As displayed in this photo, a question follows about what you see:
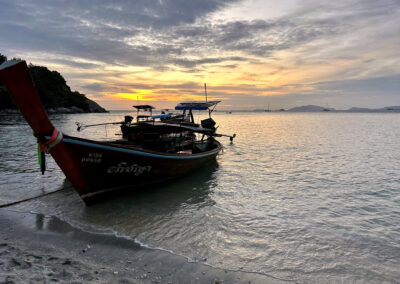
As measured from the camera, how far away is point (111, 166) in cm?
820

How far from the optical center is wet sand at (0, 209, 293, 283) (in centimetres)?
442

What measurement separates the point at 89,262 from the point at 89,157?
3520mm

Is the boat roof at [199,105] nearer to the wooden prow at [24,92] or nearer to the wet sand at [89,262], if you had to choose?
the wooden prow at [24,92]

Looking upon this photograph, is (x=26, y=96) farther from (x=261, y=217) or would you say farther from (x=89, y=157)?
(x=261, y=217)

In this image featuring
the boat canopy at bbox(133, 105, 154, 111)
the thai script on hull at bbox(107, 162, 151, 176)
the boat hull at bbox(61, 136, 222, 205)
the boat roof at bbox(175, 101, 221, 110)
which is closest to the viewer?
the boat hull at bbox(61, 136, 222, 205)

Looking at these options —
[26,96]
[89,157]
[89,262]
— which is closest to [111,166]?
[89,157]

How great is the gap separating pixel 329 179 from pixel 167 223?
32.5 ft

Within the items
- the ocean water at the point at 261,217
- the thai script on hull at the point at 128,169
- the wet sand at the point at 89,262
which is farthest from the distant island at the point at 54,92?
the wet sand at the point at 89,262

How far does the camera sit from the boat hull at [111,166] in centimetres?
745

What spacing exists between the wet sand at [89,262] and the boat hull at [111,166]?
1883 millimetres

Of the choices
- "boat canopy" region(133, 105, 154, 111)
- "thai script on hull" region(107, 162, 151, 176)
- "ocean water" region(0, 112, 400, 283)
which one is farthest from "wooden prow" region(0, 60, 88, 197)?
"boat canopy" region(133, 105, 154, 111)

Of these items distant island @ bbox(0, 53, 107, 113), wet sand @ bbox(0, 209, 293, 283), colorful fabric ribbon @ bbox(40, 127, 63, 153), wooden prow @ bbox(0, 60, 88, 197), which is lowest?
wet sand @ bbox(0, 209, 293, 283)

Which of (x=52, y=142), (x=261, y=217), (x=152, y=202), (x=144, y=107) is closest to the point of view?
(x=52, y=142)

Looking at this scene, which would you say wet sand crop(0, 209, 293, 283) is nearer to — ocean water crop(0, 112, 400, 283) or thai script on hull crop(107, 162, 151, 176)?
ocean water crop(0, 112, 400, 283)
